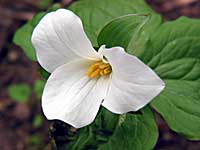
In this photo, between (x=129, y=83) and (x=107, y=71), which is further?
(x=107, y=71)

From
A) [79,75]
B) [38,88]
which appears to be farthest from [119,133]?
[38,88]

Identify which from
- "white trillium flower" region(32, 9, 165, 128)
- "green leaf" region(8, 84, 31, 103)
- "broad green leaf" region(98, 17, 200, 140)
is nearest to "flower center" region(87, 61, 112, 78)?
"white trillium flower" region(32, 9, 165, 128)

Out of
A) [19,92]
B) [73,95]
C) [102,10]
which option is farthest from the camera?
[19,92]

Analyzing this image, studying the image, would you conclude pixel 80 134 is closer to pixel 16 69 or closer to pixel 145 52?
pixel 145 52

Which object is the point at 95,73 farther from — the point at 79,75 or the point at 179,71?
the point at 179,71

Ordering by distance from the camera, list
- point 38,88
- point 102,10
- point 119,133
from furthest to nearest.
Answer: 1. point 38,88
2. point 102,10
3. point 119,133
